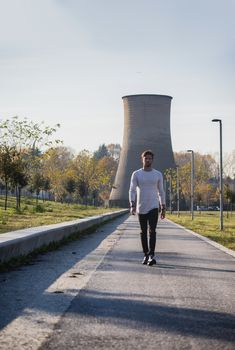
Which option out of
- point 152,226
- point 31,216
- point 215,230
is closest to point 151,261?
point 152,226

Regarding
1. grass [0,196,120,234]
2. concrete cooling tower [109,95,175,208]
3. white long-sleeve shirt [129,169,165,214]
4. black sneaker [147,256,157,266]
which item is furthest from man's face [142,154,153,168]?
concrete cooling tower [109,95,175,208]

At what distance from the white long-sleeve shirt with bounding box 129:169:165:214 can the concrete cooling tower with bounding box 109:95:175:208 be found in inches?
2754

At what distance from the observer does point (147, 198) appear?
31.3 feet

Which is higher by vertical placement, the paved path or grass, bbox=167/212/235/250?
the paved path

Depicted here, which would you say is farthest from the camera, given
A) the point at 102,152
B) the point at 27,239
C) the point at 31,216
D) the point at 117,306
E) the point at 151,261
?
the point at 102,152

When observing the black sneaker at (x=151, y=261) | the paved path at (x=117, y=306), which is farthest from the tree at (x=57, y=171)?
the paved path at (x=117, y=306)

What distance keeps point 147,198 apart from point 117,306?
423 centimetres

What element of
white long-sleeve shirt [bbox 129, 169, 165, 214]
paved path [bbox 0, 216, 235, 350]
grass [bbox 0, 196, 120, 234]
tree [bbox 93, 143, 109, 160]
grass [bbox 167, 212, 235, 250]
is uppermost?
tree [bbox 93, 143, 109, 160]

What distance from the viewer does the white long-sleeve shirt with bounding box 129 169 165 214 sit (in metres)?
9.53

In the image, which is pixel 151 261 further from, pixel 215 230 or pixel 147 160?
pixel 215 230

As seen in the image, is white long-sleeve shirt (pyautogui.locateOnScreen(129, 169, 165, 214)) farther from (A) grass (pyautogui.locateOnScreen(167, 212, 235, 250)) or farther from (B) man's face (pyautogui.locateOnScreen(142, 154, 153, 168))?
(A) grass (pyautogui.locateOnScreen(167, 212, 235, 250))

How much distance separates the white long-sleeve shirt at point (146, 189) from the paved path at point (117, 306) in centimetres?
98

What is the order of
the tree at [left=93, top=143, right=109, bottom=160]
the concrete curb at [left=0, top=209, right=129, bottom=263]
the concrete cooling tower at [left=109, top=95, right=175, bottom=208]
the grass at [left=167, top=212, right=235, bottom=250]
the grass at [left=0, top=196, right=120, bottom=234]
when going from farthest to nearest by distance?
the tree at [left=93, top=143, right=109, bottom=160]
the concrete cooling tower at [left=109, top=95, right=175, bottom=208]
the grass at [left=0, top=196, right=120, bottom=234]
the grass at [left=167, top=212, right=235, bottom=250]
the concrete curb at [left=0, top=209, right=129, bottom=263]

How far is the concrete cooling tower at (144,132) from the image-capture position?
7975 centimetres
